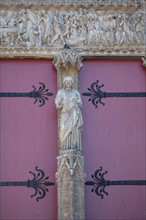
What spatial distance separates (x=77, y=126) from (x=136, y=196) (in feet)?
4.10

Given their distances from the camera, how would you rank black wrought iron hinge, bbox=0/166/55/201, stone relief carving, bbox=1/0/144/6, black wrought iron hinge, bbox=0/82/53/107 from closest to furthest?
black wrought iron hinge, bbox=0/166/55/201 < black wrought iron hinge, bbox=0/82/53/107 < stone relief carving, bbox=1/0/144/6

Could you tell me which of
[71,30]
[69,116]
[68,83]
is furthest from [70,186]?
[71,30]

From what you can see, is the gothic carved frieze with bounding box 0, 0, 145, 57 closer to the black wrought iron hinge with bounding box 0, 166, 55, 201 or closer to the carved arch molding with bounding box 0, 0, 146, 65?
the carved arch molding with bounding box 0, 0, 146, 65

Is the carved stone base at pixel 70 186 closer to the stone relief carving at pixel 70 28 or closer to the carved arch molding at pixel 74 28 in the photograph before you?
the carved arch molding at pixel 74 28

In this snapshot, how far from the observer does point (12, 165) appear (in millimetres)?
8078

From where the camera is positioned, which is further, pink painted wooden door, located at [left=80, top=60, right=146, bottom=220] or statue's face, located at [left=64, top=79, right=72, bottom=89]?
statue's face, located at [left=64, top=79, right=72, bottom=89]

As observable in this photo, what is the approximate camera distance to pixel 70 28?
8.70 metres

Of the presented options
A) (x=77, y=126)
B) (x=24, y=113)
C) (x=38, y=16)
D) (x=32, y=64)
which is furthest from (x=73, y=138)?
(x=38, y=16)

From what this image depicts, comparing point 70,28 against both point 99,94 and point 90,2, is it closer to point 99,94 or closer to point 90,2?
point 90,2

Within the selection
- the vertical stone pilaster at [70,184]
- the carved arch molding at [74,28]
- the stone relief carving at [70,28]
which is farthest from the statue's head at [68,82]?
the vertical stone pilaster at [70,184]

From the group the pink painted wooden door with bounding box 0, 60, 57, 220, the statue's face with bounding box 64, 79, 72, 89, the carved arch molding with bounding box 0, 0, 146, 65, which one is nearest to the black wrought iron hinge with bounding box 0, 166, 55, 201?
the pink painted wooden door with bounding box 0, 60, 57, 220

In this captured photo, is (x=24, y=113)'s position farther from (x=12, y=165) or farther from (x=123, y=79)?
(x=123, y=79)

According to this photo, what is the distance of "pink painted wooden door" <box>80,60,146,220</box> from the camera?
314 inches

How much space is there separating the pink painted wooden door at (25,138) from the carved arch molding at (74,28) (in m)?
0.26
